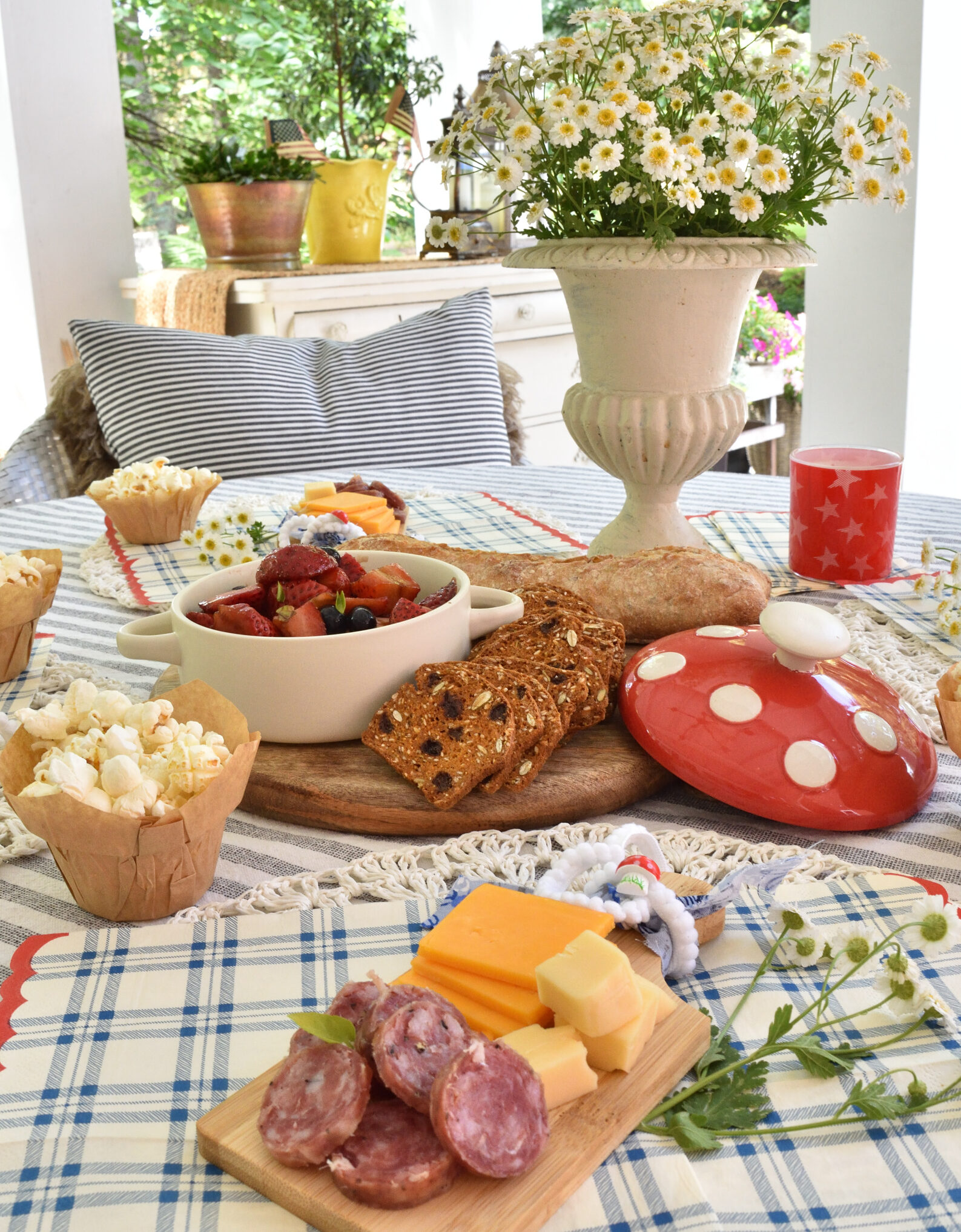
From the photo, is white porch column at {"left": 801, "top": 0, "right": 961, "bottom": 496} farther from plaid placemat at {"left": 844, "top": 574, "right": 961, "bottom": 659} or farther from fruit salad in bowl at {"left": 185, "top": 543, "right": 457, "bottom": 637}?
fruit salad in bowl at {"left": 185, "top": 543, "right": 457, "bottom": 637}

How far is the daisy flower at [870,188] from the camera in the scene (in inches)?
40.2

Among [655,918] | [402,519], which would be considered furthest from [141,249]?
[655,918]

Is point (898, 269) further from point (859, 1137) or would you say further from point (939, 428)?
point (859, 1137)

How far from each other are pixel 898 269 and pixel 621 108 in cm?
204

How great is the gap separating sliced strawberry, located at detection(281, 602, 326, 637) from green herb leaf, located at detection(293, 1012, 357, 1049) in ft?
1.33

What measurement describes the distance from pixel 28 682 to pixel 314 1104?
2.19ft

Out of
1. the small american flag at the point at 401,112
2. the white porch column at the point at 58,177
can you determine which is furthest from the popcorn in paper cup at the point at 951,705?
the small american flag at the point at 401,112

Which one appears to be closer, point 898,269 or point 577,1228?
point 577,1228

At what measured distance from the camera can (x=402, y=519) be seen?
4.71 feet

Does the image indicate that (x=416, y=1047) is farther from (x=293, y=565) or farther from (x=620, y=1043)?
(x=293, y=565)

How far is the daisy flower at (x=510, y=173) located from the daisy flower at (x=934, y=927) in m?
0.76

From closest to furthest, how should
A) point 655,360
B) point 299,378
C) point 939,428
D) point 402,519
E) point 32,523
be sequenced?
1. point 655,360
2. point 402,519
3. point 32,523
4. point 299,378
5. point 939,428

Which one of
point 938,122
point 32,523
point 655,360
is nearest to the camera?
point 655,360

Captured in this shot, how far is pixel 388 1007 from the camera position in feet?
1.53
